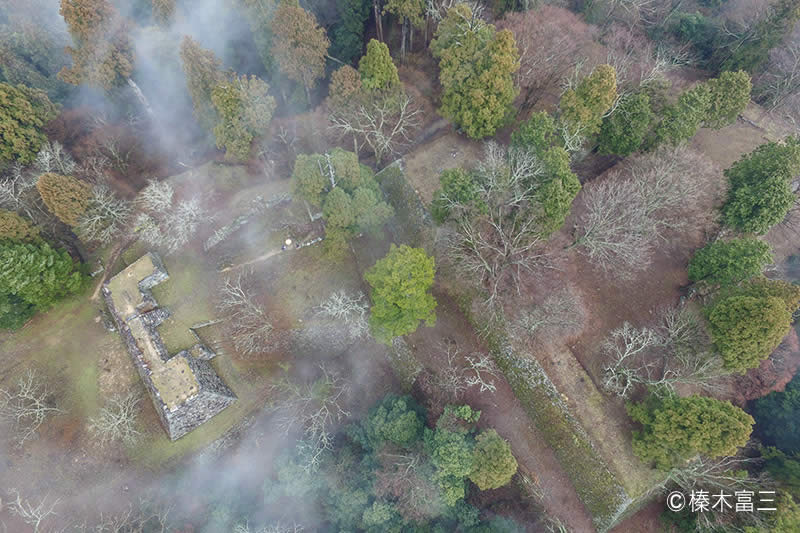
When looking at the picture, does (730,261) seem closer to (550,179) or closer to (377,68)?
(550,179)

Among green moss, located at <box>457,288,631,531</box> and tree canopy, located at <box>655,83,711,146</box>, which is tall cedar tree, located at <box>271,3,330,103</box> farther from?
tree canopy, located at <box>655,83,711,146</box>

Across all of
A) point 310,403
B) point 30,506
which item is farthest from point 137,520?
point 310,403

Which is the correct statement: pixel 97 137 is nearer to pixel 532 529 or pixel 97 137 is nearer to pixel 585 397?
pixel 585 397

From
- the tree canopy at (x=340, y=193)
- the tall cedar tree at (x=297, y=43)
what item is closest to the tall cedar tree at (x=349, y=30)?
the tall cedar tree at (x=297, y=43)

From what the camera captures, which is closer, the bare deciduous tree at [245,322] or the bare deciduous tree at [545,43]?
the bare deciduous tree at [245,322]

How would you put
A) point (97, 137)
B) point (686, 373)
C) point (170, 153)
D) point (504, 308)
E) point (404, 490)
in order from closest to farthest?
point (686, 373), point (404, 490), point (504, 308), point (97, 137), point (170, 153)

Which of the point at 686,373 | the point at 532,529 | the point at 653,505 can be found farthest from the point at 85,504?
the point at 686,373

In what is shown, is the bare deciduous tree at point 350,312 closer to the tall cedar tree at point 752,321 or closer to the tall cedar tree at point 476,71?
the tall cedar tree at point 476,71
